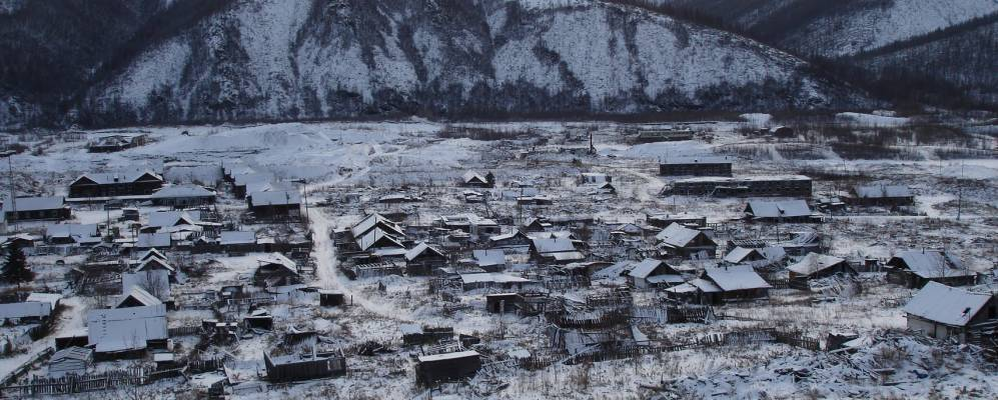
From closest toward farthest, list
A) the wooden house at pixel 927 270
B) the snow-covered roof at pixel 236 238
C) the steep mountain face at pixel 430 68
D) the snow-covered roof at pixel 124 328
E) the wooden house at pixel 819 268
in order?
the snow-covered roof at pixel 124 328 → the wooden house at pixel 927 270 → the wooden house at pixel 819 268 → the snow-covered roof at pixel 236 238 → the steep mountain face at pixel 430 68

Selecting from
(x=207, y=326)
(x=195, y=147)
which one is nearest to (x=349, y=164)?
(x=195, y=147)

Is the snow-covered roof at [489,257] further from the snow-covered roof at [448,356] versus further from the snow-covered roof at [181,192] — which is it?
the snow-covered roof at [181,192]

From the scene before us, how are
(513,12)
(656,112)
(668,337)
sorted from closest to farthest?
(668,337)
(656,112)
(513,12)

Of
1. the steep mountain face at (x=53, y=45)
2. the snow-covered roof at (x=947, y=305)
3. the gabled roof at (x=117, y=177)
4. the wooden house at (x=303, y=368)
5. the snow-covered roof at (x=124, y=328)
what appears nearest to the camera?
the wooden house at (x=303, y=368)

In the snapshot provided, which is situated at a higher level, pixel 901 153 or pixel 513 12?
pixel 513 12

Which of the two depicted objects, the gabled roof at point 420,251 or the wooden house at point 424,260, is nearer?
the wooden house at point 424,260

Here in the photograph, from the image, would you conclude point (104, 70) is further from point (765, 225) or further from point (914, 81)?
point (914, 81)

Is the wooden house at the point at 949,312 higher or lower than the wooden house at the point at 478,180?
lower

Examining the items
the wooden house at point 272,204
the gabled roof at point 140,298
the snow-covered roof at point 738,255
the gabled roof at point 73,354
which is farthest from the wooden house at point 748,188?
the gabled roof at point 73,354

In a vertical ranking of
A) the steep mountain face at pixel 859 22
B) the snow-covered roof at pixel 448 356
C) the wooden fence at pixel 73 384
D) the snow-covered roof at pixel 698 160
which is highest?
the steep mountain face at pixel 859 22
